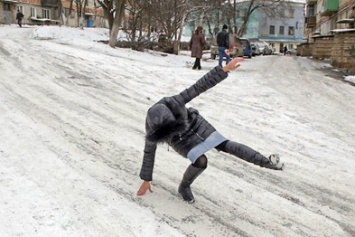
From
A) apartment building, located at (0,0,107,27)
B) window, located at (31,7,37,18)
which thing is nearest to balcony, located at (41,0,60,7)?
apartment building, located at (0,0,107,27)

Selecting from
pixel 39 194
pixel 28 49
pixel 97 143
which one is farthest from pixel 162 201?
pixel 28 49

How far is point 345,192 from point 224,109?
165 inches

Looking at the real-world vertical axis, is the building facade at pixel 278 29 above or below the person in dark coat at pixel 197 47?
above

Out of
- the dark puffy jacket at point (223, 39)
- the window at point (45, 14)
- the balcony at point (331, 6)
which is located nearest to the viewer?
the dark puffy jacket at point (223, 39)

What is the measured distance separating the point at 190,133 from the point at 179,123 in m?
0.15

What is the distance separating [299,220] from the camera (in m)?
3.83

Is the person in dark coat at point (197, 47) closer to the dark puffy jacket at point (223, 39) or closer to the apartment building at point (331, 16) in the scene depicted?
the dark puffy jacket at point (223, 39)

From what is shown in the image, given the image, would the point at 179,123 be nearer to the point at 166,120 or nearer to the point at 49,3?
the point at 166,120

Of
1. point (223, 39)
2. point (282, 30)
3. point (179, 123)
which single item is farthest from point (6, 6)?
point (179, 123)

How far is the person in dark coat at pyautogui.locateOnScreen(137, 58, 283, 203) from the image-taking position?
3.68 m

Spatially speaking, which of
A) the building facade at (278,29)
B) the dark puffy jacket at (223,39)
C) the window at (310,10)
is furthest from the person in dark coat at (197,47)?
the building facade at (278,29)

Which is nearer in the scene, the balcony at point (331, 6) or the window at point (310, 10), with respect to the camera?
the balcony at point (331, 6)

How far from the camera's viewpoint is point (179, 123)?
3.75 m

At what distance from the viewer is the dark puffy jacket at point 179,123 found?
3676 millimetres
